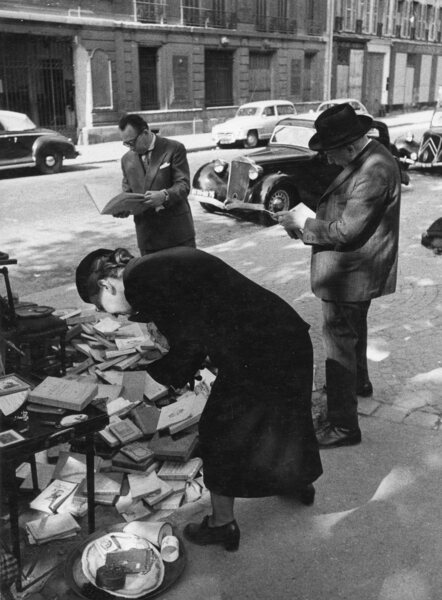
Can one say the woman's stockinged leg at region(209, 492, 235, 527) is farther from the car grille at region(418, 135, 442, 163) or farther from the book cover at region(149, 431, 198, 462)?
the car grille at region(418, 135, 442, 163)

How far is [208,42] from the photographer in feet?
91.7

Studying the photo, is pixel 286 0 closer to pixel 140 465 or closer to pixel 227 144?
pixel 227 144

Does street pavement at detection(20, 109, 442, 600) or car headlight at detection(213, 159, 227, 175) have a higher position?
car headlight at detection(213, 159, 227, 175)

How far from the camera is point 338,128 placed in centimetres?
357

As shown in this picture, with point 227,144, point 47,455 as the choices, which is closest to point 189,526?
point 47,455

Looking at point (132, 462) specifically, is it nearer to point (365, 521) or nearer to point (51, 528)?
point (51, 528)

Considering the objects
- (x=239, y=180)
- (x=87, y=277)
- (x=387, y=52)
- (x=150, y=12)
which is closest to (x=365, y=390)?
(x=87, y=277)

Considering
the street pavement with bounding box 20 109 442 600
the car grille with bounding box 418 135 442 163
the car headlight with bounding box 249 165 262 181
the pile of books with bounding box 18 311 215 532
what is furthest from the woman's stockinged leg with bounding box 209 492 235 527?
the car grille with bounding box 418 135 442 163

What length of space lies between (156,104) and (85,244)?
18453mm

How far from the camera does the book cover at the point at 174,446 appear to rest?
3.84 meters

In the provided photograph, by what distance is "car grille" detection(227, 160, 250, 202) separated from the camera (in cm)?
1066

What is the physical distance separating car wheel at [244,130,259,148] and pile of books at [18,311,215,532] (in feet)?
62.0

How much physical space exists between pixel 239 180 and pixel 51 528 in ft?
27.7

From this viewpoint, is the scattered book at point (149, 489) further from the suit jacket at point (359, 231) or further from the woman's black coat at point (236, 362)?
the suit jacket at point (359, 231)
